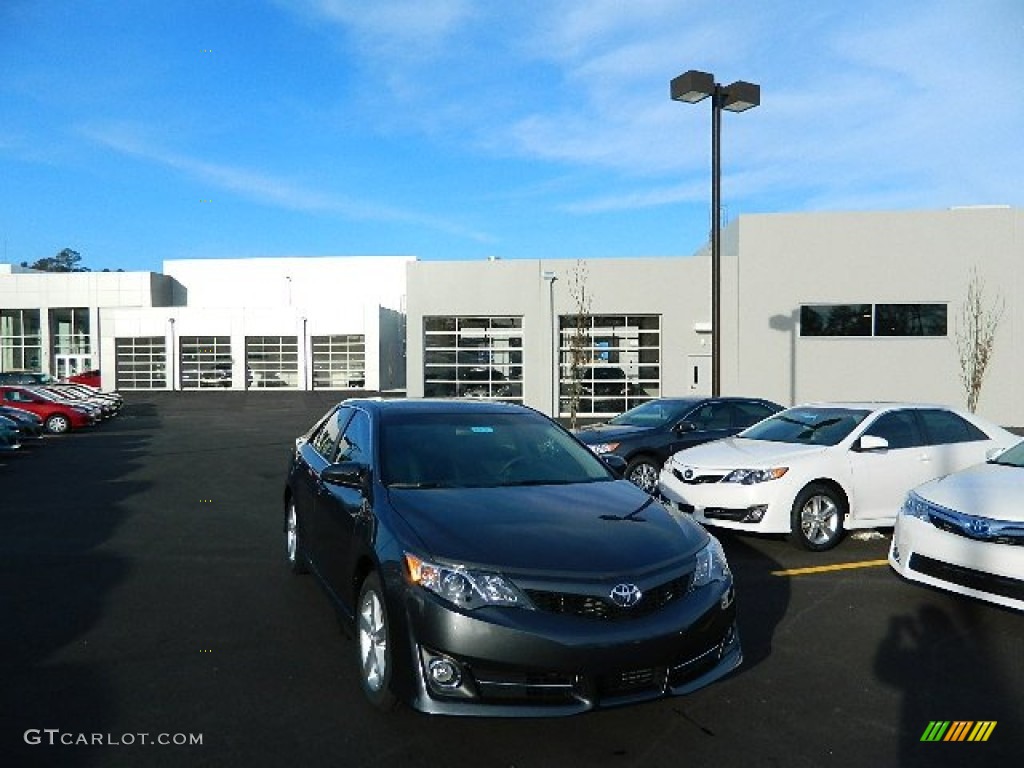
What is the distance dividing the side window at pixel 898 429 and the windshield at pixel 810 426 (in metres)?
0.17

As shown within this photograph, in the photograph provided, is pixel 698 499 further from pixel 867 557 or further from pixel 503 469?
pixel 503 469

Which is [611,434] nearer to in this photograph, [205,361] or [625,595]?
[625,595]

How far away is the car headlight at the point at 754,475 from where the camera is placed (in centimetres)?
774

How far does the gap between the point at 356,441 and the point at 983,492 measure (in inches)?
167

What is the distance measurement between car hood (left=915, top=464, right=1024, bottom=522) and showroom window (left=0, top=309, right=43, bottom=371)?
5844cm

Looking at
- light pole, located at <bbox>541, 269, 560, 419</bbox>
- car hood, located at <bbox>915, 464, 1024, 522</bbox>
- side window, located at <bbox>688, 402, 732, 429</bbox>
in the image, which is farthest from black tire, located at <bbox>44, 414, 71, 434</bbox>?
car hood, located at <bbox>915, 464, 1024, 522</bbox>

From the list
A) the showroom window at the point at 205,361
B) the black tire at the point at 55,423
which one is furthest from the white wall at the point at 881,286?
the showroom window at the point at 205,361

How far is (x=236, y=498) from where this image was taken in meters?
11.2

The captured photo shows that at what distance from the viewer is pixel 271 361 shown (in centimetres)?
4725

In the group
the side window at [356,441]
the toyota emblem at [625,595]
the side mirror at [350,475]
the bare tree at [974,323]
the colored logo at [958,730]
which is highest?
the bare tree at [974,323]

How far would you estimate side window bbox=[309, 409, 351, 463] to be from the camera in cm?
598

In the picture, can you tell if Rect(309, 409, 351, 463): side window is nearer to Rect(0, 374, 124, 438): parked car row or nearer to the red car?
Rect(0, 374, 124, 438): parked car row

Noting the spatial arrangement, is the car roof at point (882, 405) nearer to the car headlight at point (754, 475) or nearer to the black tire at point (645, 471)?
the car headlight at point (754, 475)

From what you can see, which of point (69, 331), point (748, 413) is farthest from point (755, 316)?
point (69, 331)
